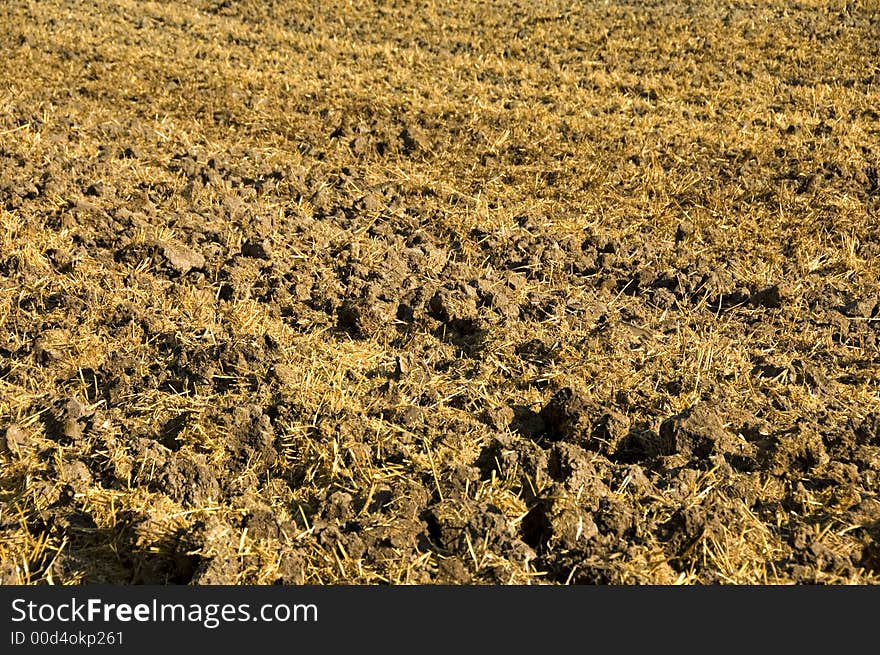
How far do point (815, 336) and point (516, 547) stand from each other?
2257mm

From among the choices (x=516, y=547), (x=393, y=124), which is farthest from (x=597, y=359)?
(x=393, y=124)

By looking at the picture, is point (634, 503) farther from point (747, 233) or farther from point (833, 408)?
point (747, 233)

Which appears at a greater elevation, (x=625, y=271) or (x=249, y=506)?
(x=625, y=271)

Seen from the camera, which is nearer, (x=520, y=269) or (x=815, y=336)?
(x=815, y=336)

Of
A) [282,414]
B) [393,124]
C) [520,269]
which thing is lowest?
[282,414]

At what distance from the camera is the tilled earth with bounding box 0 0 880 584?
10.7 ft

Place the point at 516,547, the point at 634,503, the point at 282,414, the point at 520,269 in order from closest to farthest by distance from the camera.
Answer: the point at 516,547, the point at 634,503, the point at 282,414, the point at 520,269


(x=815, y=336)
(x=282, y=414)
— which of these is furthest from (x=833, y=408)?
(x=282, y=414)

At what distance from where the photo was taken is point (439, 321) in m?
4.59

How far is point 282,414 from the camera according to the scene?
3830 millimetres

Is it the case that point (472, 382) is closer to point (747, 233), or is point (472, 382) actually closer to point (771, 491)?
point (771, 491)

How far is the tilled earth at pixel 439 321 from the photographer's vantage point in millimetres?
3264

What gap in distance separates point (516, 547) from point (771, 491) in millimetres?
1062

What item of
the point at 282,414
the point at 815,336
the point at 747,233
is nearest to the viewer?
the point at 282,414
